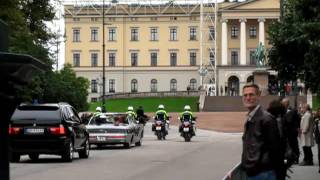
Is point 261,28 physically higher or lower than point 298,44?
higher

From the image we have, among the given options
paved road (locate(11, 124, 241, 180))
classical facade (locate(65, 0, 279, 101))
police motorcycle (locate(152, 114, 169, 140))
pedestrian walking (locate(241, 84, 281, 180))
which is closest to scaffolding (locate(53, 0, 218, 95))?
classical facade (locate(65, 0, 279, 101))

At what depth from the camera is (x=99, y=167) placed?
22656mm

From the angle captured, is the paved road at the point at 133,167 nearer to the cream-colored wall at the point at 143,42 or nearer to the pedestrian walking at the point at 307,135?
the pedestrian walking at the point at 307,135

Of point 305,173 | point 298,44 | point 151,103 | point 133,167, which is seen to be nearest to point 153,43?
point 151,103

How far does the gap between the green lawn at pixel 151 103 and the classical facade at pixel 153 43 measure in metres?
20.0

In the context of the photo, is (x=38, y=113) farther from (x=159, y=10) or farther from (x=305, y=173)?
(x=159, y=10)

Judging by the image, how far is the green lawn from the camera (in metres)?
107

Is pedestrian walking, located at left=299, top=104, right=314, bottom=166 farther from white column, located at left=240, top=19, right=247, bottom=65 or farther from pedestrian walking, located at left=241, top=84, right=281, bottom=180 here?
white column, located at left=240, top=19, right=247, bottom=65

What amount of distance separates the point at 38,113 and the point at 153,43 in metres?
125

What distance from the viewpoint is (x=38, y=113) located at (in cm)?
2442

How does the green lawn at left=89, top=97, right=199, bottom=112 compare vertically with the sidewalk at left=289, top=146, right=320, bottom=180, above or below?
above

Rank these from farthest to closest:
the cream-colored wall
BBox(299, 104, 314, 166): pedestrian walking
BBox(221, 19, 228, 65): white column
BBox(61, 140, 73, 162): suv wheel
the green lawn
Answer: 1. the cream-colored wall
2. BBox(221, 19, 228, 65): white column
3. the green lawn
4. BBox(61, 140, 73, 162): suv wheel
5. BBox(299, 104, 314, 166): pedestrian walking

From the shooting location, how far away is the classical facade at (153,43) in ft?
469

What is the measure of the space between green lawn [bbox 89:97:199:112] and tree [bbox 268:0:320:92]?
83187mm
